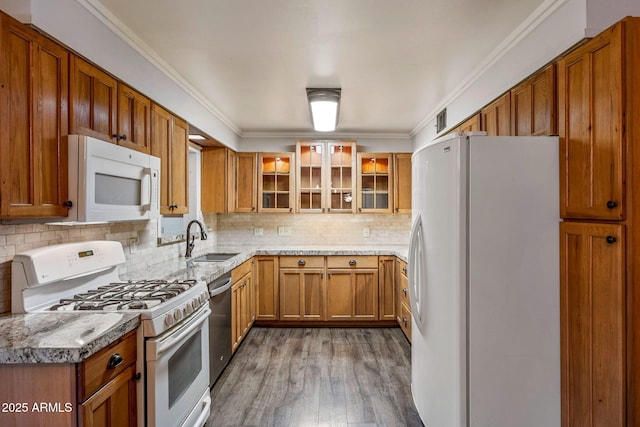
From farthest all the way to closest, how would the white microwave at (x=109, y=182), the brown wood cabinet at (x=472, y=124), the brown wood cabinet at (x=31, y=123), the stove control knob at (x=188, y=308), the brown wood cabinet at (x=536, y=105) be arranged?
1. the brown wood cabinet at (x=472, y=124)
2. the stove control knob at (x=188, y=308)
3. the brown wood cabinet at (x=536, y=105)
4. the white microwave at (x=109, y=182)
5. the brown wood cabinet at (x=31, y=123)

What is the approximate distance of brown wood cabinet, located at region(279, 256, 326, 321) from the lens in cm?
404

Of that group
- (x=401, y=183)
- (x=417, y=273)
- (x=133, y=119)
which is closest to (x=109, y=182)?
(x=133, y=119)

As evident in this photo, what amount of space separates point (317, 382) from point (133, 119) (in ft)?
7.79

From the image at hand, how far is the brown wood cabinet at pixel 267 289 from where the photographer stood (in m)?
4.04

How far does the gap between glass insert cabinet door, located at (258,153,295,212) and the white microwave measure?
219cm

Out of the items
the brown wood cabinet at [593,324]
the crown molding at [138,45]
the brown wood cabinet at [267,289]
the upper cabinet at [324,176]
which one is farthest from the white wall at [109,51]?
the brown wood cabinet at [593,324]

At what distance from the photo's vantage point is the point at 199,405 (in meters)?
2.11

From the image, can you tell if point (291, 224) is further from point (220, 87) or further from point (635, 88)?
point (635, 88)

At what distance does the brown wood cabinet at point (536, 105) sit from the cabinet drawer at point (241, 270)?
249cm

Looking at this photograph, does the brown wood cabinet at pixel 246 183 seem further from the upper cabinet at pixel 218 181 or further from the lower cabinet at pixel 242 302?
the lower cabinet at pixel 242 302

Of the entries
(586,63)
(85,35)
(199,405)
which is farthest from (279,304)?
(586,63)

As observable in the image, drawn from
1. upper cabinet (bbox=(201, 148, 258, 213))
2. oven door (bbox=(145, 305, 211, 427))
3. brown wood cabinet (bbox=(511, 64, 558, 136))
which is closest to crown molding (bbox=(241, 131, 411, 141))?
upper cabinet (bbox=(201, 148, 258, 213))

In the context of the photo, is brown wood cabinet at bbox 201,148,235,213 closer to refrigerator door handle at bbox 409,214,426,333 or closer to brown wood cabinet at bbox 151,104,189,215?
brown wood cabinet at bbox 151,104,189,215

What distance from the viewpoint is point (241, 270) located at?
340 centimetres
